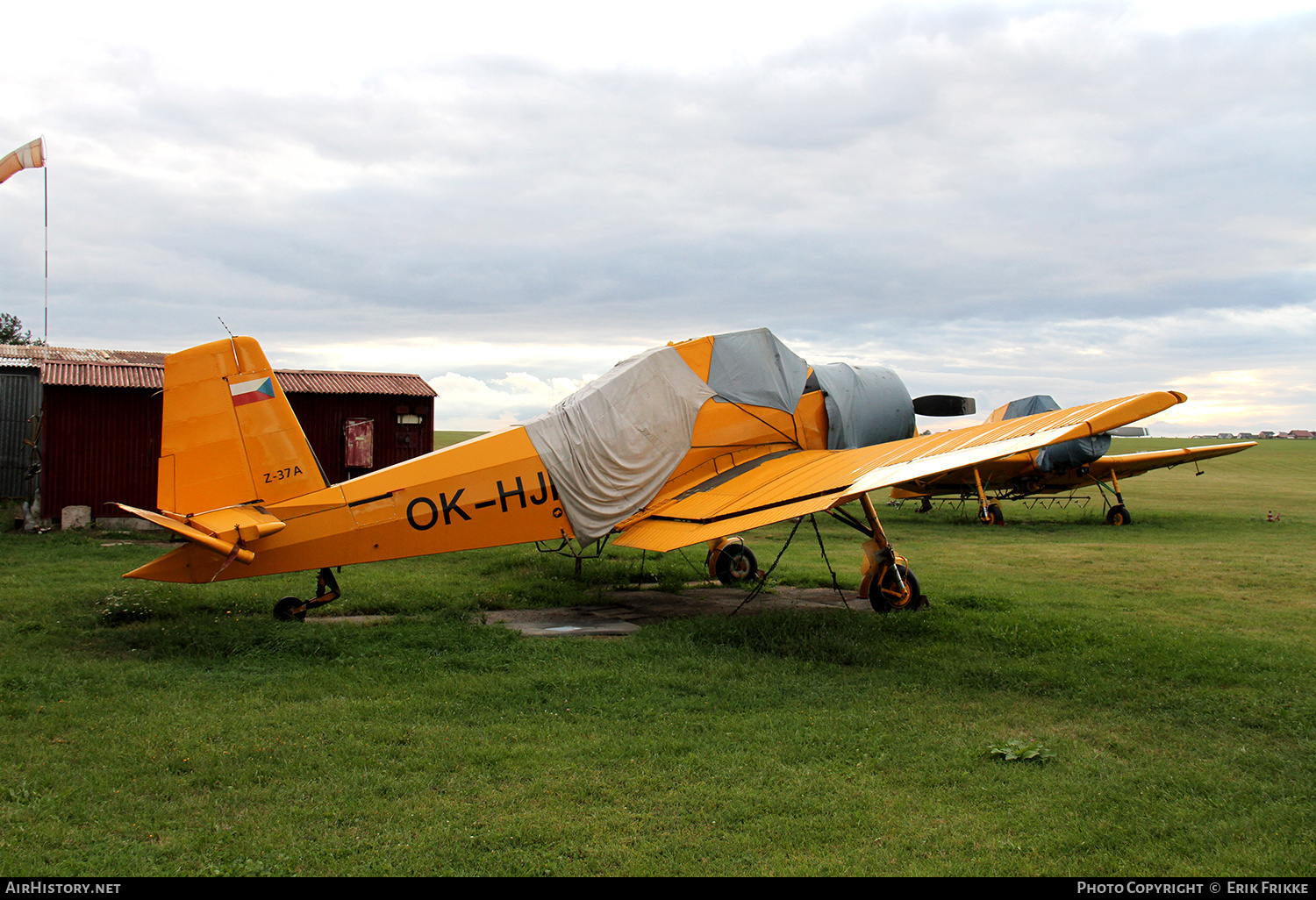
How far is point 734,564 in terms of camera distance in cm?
1316

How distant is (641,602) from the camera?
442 inches

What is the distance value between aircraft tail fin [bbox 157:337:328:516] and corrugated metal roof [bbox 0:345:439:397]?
7.95 metres

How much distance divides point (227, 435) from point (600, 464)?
13.2 feet

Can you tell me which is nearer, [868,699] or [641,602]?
[868,699]

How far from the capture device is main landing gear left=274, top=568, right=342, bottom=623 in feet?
29.1

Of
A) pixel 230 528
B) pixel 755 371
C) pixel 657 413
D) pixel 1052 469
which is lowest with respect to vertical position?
pixel 230 528

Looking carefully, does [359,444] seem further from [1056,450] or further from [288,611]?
[1056,450]

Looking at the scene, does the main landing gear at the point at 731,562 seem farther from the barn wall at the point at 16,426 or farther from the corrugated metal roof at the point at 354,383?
the barn wall at the point at 16,426

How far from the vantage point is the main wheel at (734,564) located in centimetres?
1306

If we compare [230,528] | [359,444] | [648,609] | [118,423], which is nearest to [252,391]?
[230,528]

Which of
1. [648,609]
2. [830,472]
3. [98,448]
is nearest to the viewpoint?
[830,472]
